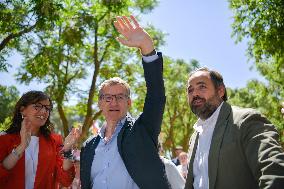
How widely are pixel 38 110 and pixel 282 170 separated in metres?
2.99

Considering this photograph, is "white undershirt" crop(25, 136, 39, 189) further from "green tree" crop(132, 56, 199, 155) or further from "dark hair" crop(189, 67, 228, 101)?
"green tree" crop(132, 56, 199, 155)

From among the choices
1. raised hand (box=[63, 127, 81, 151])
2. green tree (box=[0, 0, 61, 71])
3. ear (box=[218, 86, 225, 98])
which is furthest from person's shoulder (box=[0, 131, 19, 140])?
green tree (box=[0, 0, 61, 71])

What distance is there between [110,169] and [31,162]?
47.7 inches

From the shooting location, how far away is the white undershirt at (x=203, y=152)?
3.18 meters

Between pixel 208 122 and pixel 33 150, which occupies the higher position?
pixel 208 122

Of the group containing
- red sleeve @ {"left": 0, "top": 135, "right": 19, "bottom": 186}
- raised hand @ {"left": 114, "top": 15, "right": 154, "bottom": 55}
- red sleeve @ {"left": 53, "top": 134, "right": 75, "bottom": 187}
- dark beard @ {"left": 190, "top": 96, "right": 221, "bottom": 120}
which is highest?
raised hand @ {"left": 114, "top": 15, "right": 154, "bottom": 55}

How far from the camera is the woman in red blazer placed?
3.97 meters

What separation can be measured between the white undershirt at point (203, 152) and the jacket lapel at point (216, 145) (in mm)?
150

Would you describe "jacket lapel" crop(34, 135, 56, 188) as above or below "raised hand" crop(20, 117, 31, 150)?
below

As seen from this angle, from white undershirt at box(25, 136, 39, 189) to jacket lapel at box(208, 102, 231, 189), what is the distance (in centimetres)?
217

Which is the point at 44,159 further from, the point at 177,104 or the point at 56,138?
the point at 177,104

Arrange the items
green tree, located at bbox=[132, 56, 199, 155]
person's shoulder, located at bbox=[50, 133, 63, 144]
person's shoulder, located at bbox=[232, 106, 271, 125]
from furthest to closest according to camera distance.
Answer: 1. green tree, located at bbox=[132, 56, 199, 155]
2. person's shoulder, located at bbox=[50, 133, 63, 144]
3. person's shoulder, located at bbox=[232, 106, 271, 125]

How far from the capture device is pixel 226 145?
116 inches

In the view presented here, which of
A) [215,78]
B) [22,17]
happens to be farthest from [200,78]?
[22,17]
